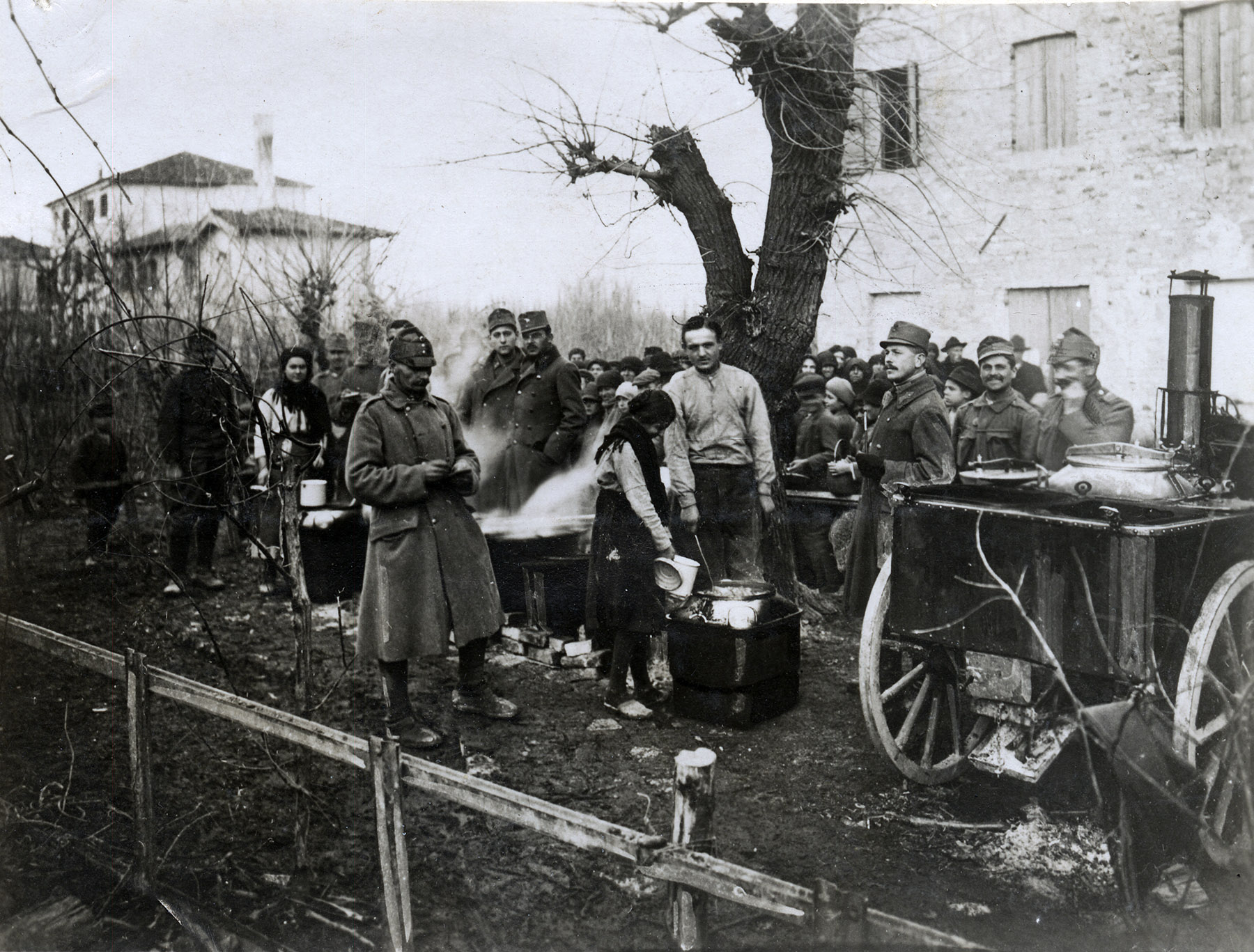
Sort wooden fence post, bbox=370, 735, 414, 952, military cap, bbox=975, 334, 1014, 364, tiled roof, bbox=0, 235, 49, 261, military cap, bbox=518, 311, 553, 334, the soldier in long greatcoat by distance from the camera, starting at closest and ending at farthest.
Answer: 1. wooden fence post, bbox=370, 735, 414, 952
2. tiled roof, bbox=0, 235, 49, 261
3. military cap, bbox=975, 334, 1014, 364
4. military cap, bbox=518, 311, 553, 334
5. the soldier in long greatcoat

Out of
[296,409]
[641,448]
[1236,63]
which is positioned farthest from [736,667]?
[296,409]

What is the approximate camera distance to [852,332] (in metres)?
8.55

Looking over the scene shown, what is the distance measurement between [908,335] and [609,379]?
2.84m

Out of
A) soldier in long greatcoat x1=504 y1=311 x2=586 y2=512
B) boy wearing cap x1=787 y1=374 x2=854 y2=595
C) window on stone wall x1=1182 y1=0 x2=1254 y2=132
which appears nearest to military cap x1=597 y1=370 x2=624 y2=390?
soldier in long greatcoat x1=504 y1=311 x2=586 y2=512

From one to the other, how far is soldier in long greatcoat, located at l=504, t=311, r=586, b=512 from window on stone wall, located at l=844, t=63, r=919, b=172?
221 cm

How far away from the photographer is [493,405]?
660cm

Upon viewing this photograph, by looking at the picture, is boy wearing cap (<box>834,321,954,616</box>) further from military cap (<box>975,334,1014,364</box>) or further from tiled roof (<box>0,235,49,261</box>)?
tiled roof (<box>0,235,49,261</box>)

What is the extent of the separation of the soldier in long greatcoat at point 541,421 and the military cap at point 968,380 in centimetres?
240

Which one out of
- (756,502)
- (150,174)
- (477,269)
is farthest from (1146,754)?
(150,174)

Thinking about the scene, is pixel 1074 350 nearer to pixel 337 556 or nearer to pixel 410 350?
pixel 410 350

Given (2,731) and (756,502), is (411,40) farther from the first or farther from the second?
(2,731)

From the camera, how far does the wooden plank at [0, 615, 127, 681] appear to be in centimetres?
335

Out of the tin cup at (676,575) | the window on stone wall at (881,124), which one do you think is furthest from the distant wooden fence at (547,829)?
the window on stone wall at (881,124)

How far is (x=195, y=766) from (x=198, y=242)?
11.4ft
